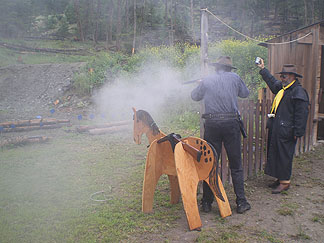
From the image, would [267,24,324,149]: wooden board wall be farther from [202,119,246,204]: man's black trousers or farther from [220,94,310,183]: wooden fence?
[202,119,246,204]: man's black trousers

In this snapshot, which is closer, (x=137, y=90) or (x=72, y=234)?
(x=72, y=234)

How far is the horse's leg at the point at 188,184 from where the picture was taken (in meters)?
3.44

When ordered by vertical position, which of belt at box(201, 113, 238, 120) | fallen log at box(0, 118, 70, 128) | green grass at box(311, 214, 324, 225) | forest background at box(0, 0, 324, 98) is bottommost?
green grass at box(311, 214, 324, 225)

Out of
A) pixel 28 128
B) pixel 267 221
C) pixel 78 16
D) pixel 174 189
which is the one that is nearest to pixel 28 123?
pixel 28 128

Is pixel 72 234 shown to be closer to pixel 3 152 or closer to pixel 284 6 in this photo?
pixel 3 152

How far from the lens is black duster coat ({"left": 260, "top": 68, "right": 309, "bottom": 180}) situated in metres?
4.55

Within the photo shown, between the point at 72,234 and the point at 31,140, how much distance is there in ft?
18.4

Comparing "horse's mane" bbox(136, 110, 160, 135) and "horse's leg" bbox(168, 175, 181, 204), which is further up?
"horse's mane" bbox(136, 110, 160, 135)

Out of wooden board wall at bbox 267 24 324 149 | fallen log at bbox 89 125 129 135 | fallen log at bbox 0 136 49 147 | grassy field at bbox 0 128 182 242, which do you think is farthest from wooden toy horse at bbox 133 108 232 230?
fallen log at bbox 89 125 129 135

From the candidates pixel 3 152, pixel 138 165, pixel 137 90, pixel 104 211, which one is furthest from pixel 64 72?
pixel 104 211

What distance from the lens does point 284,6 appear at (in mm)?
31531

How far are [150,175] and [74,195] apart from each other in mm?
1598

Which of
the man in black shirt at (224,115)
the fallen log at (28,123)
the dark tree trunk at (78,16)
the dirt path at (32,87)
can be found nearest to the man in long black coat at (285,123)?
the man in black shirt at (224,115)

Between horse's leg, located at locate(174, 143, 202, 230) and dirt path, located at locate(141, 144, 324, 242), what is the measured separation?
0.56ft
